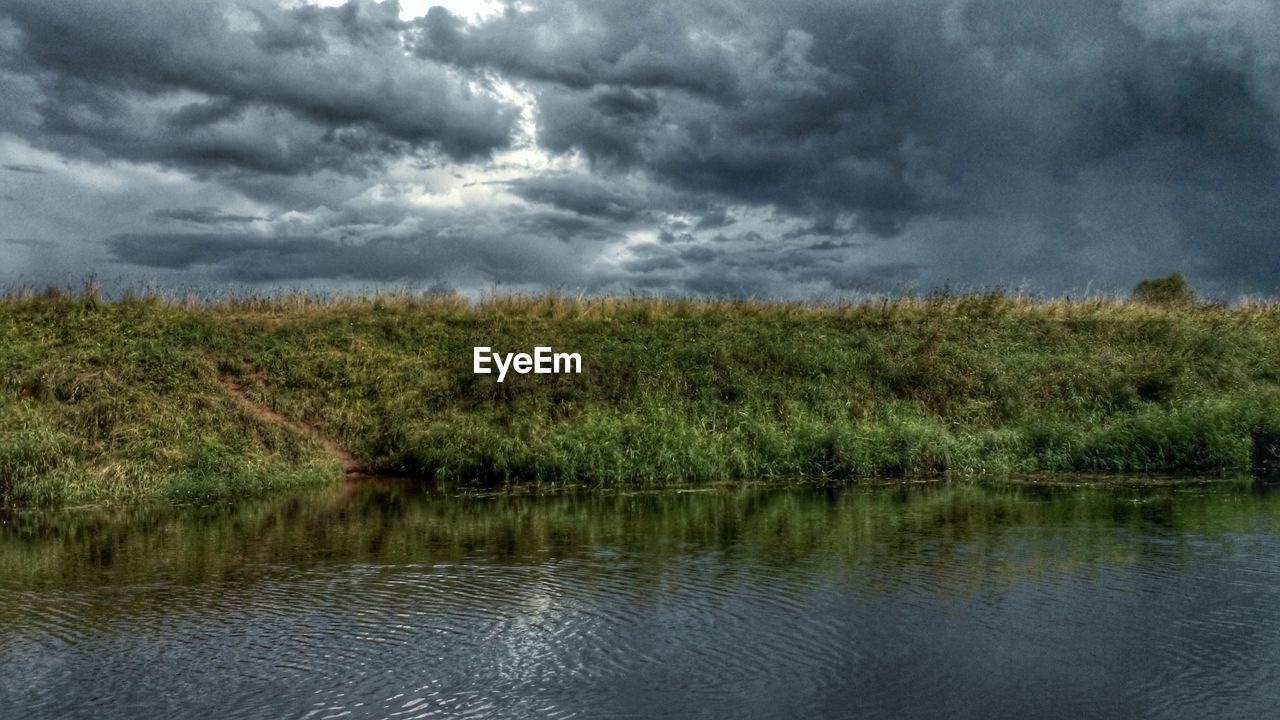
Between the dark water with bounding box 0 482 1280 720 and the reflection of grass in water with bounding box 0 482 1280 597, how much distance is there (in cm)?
8

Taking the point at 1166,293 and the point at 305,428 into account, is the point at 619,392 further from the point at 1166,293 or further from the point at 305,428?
the point at 1166,293

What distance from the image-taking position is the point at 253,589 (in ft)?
35.9

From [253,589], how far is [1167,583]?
9.13 m

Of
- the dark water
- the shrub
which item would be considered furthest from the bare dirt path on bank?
the shrub

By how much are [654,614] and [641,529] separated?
5142 mm

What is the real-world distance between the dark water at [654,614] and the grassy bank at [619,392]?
4915 mm

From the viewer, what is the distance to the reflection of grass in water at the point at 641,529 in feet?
40.2

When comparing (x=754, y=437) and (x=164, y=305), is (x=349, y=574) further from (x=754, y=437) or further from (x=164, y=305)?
(x=164, y=305)

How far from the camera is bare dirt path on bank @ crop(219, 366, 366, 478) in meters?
22.5

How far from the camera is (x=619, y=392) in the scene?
25.0 metres

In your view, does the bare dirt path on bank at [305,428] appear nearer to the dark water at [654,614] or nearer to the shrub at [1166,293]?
the dark water at [654,614]

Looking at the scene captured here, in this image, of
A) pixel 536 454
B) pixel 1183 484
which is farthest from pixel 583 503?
pixel 1183 484

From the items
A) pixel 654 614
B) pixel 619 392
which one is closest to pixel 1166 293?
pixel 619 392

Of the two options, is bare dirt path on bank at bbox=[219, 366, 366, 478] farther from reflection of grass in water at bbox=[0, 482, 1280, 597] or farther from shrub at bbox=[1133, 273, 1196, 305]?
shrub at bbox=[1133, 273, 1196, 305]
